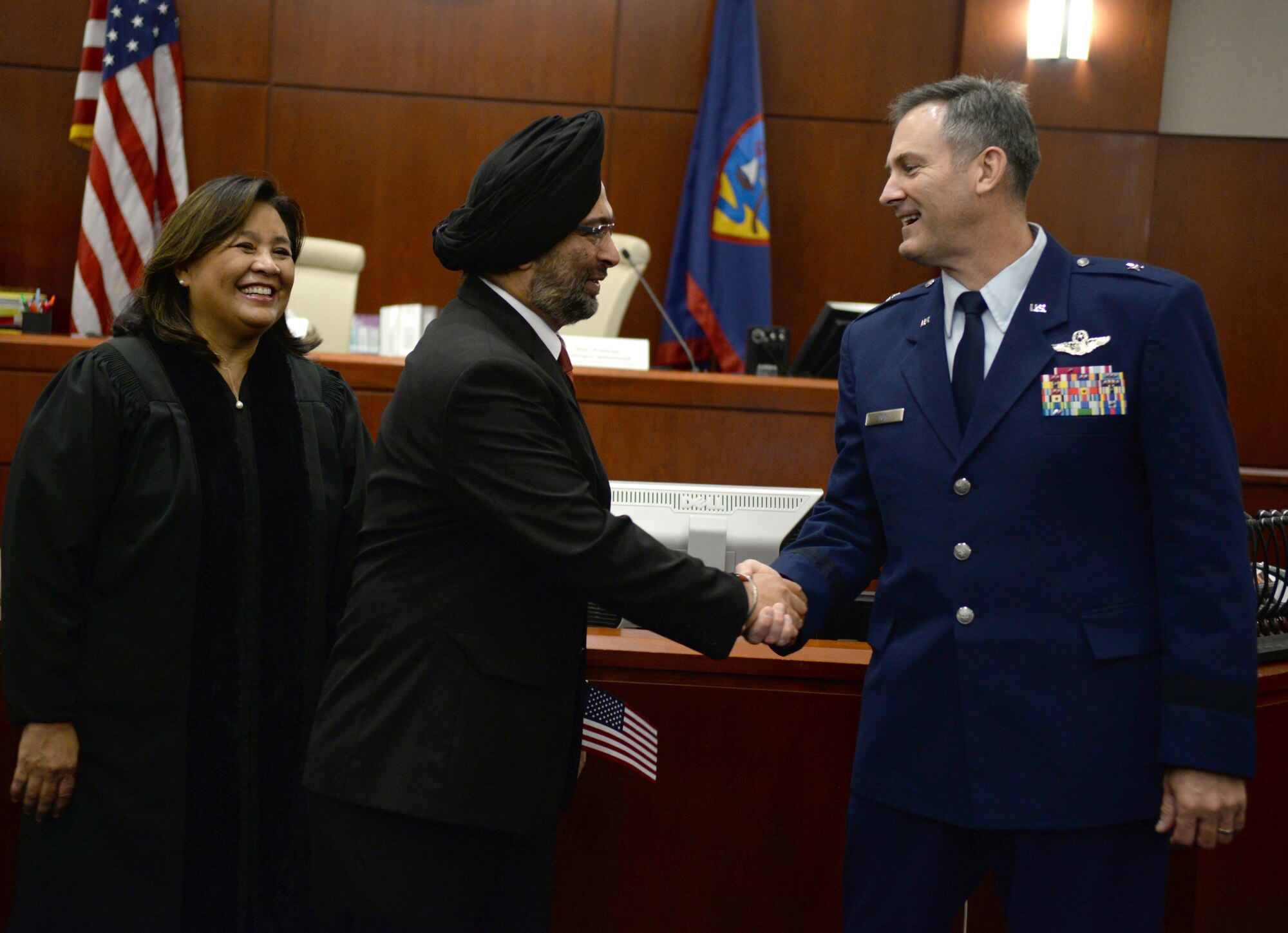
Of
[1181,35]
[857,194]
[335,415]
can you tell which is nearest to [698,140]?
[857,194]

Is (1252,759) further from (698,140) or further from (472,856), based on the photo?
(698,140)

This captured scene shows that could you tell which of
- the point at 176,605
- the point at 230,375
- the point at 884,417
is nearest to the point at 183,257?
the point at 230,375

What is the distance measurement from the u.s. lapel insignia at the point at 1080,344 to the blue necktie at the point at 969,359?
0.35ft

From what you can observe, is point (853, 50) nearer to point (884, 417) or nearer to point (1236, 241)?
point (1236, 241)

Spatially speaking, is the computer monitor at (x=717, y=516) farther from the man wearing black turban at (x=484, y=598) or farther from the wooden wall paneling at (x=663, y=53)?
the wooden wall paneling at (x=663, y=53)

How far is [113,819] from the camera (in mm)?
1738

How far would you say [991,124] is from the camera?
1.62m

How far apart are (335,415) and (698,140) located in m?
3.58

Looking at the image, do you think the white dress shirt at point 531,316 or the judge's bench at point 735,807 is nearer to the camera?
the white dress shirt at point 531,316

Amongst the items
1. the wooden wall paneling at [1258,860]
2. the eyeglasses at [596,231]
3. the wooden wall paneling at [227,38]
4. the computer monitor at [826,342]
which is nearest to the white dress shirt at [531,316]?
the eyeglasses at [596,231]

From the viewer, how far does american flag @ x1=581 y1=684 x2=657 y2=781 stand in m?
1.83

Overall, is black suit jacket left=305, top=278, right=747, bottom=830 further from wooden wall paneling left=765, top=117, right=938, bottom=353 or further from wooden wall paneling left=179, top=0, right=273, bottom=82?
wooden wall paneling left=179, top=0, right=273, bottom=82

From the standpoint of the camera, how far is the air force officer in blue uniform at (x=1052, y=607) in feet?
4.43

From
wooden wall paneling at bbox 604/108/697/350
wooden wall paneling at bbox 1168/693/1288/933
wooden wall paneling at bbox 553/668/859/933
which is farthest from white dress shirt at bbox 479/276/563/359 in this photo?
wooden wall paneling at bbox 604/108/697/350
